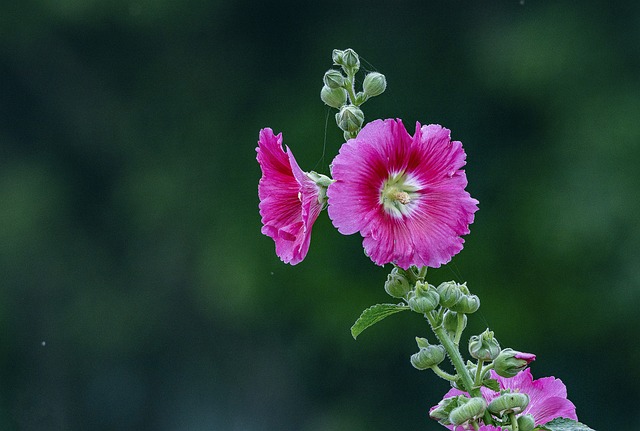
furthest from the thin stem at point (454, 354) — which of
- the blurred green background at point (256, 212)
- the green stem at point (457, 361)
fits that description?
the blurred green background at point (256, 212)

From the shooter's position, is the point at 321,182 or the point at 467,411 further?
the point at 321,182

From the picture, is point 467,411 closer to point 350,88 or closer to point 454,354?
point 454,354

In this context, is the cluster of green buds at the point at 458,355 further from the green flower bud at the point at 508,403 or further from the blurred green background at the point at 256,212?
the blurred green background at the point at 256,212

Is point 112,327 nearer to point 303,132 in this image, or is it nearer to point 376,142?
point 303,132

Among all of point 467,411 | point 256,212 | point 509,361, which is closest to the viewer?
point 467,411

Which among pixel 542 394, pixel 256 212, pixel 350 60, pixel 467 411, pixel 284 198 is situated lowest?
pixel 467 411

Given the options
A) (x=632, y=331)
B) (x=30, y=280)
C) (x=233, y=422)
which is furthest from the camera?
(x=30, y=280)

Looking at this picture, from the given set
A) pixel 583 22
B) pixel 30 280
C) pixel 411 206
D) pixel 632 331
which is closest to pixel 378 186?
pixel 411 206

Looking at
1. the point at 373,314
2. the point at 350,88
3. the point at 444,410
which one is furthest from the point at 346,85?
the point at 444,410
